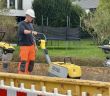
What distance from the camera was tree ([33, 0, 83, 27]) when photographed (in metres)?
50.2

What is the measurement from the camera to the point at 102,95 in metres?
5.70

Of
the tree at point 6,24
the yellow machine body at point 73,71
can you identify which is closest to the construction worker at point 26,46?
the yellow machine body at point 73,71

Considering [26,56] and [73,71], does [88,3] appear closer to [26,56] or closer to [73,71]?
[26,56]

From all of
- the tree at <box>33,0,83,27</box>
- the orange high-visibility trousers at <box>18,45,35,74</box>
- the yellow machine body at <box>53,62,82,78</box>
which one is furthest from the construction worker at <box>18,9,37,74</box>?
the tree at <box>33,0,83,27</box>

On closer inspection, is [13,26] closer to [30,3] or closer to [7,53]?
[7,53]

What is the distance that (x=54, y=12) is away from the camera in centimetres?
5034

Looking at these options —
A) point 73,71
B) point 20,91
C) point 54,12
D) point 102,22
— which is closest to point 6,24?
point 102,22

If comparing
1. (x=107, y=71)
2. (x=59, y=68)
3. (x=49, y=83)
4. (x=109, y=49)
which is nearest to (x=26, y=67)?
(x=59, y=68)

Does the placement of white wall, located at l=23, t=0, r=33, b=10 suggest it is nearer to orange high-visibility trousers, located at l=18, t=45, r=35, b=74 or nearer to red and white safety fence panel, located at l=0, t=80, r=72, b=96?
orange high-visibility trousers, located at l=18, t=45, r=35, b=74

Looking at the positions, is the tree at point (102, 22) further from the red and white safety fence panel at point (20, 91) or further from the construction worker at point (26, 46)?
the red and white safety fence panel at point (20, 91)

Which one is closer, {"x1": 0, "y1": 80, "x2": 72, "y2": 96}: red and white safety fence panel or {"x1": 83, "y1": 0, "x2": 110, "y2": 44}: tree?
{"x1": 0, "y1": 80, "x2": 72, "y2": 96}: red and white safety fence panel

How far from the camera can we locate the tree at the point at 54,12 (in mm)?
50156

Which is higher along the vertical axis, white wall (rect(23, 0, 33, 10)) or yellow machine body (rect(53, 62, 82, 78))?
white wall (rect(23, 0, 33, 10))

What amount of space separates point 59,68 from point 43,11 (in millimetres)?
39912
